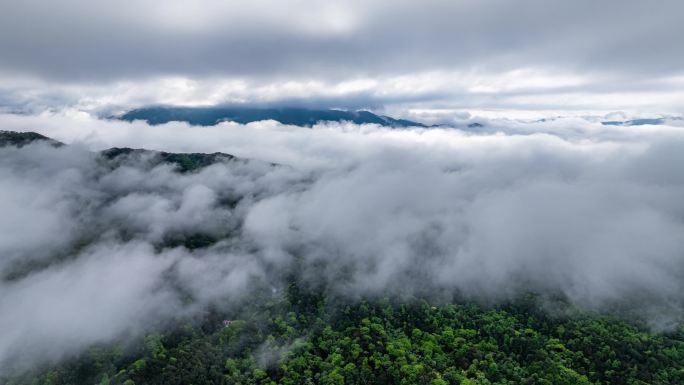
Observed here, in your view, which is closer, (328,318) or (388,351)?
(388,351)

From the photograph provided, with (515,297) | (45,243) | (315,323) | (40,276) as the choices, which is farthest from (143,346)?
(515,297)

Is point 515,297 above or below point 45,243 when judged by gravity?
below

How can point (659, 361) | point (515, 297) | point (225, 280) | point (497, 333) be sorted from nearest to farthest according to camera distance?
point (659, 361) < point (497, 333) < point (515, 297) < point (225, 280)

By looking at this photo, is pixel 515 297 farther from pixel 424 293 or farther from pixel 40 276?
pixel 40 276

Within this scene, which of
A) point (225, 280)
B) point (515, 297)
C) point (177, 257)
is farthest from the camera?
point (177, 257)

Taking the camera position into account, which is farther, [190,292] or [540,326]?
[190,292]

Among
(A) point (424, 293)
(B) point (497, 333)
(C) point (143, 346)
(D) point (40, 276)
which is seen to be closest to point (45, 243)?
(D) point (40, 276)
